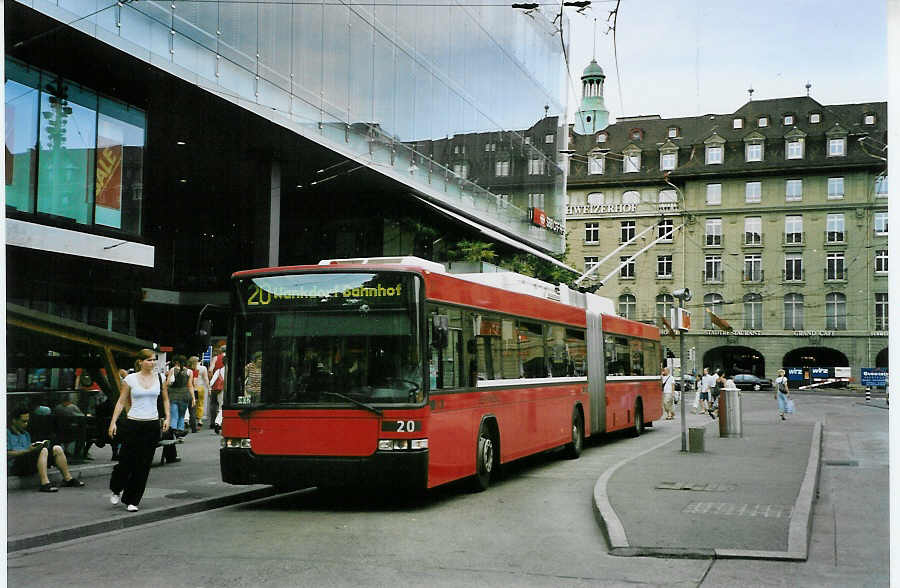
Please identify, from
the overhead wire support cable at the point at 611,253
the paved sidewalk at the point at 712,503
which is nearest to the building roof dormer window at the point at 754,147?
the paved sidewalk at the point at 712,503

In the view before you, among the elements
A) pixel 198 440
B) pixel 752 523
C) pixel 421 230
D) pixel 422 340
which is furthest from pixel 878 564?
pixel 421 230

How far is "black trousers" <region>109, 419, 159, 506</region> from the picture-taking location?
10984 mm

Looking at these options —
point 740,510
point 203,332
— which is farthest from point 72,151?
point 740,510

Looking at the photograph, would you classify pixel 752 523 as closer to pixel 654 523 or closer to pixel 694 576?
pixel 654 523

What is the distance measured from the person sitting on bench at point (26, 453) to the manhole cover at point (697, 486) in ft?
23.3

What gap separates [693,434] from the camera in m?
17.8

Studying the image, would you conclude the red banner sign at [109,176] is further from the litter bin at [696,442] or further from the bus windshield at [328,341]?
the litter bin at [696,442]

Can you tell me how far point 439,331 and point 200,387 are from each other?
1451 centimetres

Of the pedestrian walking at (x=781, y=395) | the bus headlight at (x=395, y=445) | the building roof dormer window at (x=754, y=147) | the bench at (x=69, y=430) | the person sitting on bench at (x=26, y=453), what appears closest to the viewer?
the bus headlight at (x=395, y=445)

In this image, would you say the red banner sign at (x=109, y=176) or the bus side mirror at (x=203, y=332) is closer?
the bus side mirror at (x=203, y=332)

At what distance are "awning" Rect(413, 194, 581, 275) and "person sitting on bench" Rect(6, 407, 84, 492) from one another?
12315mm

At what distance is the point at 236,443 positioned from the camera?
1138 cm

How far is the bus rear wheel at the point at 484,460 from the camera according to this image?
1303 cm

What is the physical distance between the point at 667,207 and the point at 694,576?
46.0 ft
